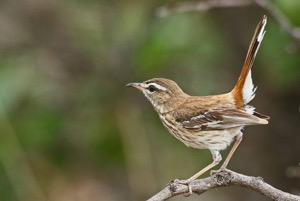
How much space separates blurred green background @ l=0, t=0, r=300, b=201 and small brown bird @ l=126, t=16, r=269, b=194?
2.00m

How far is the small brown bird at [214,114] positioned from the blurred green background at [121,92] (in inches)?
78.7

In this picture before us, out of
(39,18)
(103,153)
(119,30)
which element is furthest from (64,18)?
(103,153)

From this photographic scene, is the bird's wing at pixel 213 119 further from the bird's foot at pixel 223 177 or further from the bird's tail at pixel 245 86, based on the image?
the bird's foot at pixel 223 177

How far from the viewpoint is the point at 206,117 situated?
5.23 meters

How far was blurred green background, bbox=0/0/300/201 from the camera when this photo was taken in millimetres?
7758

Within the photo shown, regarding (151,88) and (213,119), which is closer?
(213,119)

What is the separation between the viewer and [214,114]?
17.2 ft

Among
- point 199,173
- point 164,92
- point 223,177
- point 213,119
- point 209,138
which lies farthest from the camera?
point 164,92

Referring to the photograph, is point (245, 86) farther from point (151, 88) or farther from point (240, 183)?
point (240, 183)

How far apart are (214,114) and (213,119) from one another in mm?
36

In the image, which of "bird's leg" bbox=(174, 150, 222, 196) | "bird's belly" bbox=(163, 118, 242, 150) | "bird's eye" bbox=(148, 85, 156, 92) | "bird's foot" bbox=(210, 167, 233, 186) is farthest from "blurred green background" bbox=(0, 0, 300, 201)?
"bird's foot" bbox=(210, 167, 233, 186)

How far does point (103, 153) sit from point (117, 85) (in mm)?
727

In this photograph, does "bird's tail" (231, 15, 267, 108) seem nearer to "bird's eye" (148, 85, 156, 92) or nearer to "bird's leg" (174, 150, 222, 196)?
"bird's leg" (174, 150, 222, 196)

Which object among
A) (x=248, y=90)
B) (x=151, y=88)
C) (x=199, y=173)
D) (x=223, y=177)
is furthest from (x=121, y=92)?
(x=223, y=177)
